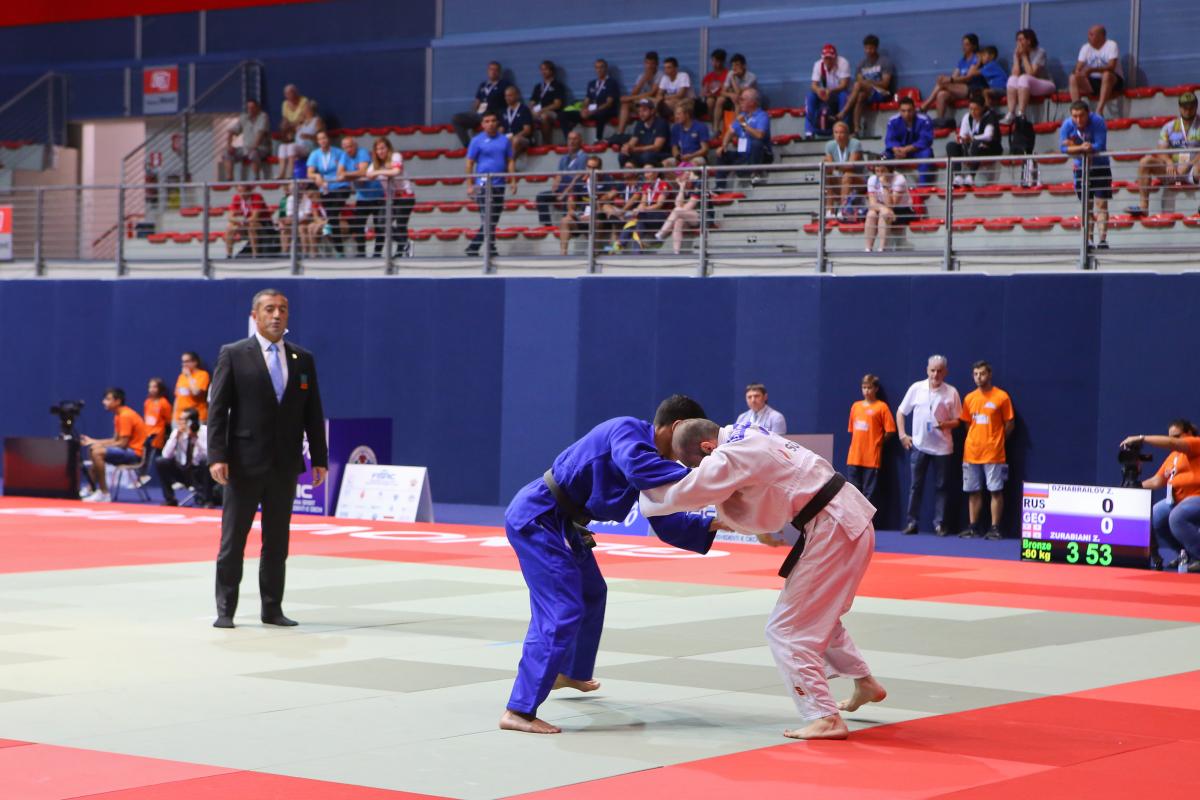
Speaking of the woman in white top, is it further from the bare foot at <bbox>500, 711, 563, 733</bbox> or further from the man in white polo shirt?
the bare foot at <bbox>500, 711, 563, 733</bbox>

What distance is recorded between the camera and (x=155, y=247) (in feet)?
87.3

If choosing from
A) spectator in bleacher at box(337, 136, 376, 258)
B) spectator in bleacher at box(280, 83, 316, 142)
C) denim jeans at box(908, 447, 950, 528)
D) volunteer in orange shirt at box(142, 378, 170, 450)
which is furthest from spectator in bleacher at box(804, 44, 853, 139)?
volunteer in orange shirt at box(142, 378, 170, 450)

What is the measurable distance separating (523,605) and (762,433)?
5247mm

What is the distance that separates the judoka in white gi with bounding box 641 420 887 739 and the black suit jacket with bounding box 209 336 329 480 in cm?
449

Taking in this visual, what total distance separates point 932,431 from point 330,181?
9.97 m

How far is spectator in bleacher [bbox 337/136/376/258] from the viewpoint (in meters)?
23.7

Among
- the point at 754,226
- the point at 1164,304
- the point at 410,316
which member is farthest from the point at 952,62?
the point at 410,316

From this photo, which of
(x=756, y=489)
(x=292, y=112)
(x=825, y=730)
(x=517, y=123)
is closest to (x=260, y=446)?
(x=756, y=489)

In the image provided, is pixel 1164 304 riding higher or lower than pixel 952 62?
lower

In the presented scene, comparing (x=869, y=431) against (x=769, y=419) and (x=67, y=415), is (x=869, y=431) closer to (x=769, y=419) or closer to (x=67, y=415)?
(x=769, y=419)

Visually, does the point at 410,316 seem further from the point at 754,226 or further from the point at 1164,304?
the point at 1164,304

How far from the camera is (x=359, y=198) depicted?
23.9 meters

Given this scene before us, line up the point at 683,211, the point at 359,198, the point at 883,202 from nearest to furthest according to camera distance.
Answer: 1. the point at 883,202
2. the point at 683,211
3. the point at 359,198

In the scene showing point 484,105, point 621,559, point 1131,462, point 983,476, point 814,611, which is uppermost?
point 484,105
